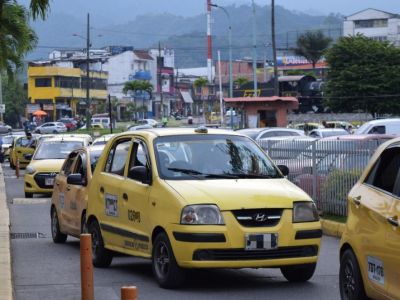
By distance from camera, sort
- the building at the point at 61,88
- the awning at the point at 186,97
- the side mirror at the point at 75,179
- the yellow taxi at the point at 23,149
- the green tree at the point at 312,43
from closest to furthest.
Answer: the side mirror at the point at 75,179 → the yellow taxi at the point at 23,149 → the building at the point at 61,88 → the green tree at the point at 312,43 → the awning at the point at 186,97

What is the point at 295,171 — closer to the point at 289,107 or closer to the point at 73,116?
the point at 289,107

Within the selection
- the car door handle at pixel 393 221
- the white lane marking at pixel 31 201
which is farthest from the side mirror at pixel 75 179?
the white lane marking at pixel 31 201

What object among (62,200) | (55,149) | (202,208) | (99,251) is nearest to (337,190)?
(62,200)

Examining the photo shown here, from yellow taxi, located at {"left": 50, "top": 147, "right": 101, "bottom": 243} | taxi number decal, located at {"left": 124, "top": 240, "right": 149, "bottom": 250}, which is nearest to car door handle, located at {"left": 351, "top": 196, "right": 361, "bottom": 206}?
taxi number decal, located at {"left": 124, "top": 240, "right": 149, "bottom": 250}

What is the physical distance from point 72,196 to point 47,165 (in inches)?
467

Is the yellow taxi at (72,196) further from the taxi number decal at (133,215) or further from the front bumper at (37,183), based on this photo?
the front bumper at (37,183)

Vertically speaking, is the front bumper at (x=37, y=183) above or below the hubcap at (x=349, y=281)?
below

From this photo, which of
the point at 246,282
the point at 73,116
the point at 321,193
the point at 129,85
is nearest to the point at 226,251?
the point at 246,282

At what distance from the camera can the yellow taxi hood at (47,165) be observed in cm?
2598

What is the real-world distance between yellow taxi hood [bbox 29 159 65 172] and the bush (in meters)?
10.1

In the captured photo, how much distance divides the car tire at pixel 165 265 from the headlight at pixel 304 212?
1365 mm

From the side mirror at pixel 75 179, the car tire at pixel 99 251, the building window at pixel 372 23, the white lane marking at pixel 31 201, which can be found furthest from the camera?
the building window at pixel 372 23

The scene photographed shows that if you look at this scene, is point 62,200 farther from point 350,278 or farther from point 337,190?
point 350,278

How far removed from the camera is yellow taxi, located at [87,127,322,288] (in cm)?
1006
